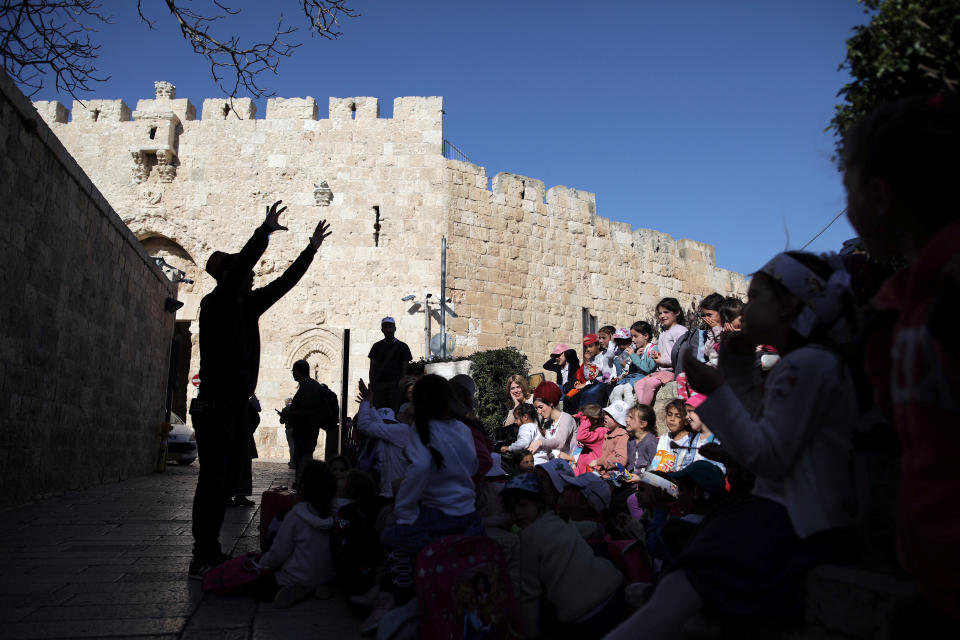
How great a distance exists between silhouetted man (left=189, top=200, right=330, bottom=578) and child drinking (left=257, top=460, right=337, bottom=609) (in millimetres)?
465

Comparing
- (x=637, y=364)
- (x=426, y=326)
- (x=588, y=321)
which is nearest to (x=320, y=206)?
(x=426, y=326)

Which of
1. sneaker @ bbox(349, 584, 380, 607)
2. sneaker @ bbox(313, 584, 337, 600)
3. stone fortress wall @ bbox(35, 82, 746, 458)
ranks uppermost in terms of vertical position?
stone fortress wall @ bbox(35, 82, 746, 458)

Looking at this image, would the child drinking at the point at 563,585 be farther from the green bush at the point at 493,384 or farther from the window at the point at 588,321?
the window at the point at 588,321

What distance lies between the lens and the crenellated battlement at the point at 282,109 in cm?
1647

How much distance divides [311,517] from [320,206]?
13343 millimetres

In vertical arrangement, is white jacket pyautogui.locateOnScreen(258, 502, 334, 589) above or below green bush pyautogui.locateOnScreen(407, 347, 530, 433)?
below

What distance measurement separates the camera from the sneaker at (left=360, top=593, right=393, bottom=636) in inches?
114

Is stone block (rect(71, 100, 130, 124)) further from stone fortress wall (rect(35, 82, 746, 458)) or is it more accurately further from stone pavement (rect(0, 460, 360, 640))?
stone pavement (rect(0, 460, 360, 640))

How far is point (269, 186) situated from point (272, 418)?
520cm

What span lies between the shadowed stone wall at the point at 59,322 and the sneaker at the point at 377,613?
13.3ft

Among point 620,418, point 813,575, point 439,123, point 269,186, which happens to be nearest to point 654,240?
point 439,123

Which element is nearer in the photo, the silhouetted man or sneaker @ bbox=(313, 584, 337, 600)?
sneaker @ bbox=(313, 584, 337, 600)

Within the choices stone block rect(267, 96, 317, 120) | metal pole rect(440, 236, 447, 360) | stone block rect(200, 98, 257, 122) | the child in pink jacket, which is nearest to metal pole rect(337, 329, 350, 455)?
metal pole rect(440, 236, 447, 360)

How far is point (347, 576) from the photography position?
352 cm
